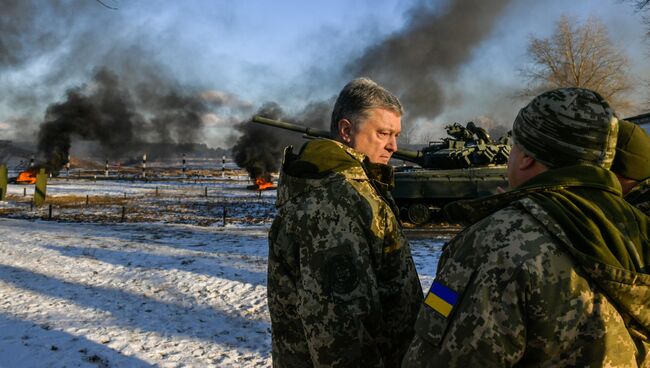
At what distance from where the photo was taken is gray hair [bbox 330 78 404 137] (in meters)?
1.72

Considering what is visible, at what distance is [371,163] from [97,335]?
4.00 m

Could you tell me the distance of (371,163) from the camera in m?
1.74

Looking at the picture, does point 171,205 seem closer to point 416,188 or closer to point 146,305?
point 416,188

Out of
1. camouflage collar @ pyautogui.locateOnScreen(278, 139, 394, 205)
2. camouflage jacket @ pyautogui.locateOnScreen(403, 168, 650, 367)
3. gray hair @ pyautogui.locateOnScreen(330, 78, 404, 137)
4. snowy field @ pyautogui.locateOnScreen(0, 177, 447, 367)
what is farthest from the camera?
snowy field @ pyautogui.locateOnScreen(0, 177, 447, 367)

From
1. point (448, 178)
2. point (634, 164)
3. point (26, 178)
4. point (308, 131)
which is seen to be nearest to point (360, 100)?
point (634, 164)

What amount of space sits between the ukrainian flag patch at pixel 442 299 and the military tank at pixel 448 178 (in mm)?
11344

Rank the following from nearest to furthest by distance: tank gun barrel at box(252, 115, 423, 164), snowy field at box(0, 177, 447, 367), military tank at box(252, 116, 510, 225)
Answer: snowy field at box(0, 177, 447, 367), military tank at box(252, 116, 510, 225), tank gun barrel at box(252, 115, 423, 164)

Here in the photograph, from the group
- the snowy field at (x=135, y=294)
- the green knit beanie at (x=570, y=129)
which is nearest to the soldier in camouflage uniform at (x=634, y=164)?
the green knit beanie at (x=570, y=129)

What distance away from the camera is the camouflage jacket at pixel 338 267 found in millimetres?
1470

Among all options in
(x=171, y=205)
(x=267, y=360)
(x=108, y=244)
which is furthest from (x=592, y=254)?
(x=171, y=205)

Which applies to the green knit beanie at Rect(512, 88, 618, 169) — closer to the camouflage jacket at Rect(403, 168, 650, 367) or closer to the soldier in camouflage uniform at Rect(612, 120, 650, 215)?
the camouflage jacket at Rect(403, 168, 650, 367)

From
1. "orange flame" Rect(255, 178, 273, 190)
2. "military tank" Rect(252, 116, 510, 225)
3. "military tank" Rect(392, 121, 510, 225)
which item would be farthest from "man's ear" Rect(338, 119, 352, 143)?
"orange flame" Rect(255, 178, 273, 190)

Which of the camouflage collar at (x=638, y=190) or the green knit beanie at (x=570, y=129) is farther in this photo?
the camouflage collar at (x=638, y=190)

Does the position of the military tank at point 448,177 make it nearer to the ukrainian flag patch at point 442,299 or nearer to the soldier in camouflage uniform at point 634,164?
the soldier in camouflage uniform at point 634,164
